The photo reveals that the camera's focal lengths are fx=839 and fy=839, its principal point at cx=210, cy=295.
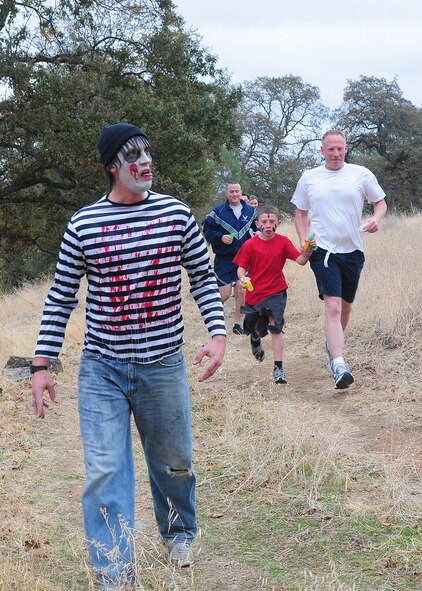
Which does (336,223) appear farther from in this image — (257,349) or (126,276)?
(126,276)

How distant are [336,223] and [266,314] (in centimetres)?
134

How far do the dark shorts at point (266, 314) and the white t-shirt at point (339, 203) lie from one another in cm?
99

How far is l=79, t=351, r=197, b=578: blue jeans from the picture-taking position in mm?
3461

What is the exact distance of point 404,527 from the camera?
411 centimetres

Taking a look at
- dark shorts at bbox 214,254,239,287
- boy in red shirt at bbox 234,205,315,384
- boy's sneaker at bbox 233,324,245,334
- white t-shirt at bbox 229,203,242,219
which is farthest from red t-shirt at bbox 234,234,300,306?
boy's sneaker at bbox 233,324,245,334

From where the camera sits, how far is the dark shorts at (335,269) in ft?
23.8

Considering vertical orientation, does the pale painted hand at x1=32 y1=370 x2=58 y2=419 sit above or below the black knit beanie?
below

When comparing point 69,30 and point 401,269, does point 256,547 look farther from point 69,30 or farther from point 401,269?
point 69,30

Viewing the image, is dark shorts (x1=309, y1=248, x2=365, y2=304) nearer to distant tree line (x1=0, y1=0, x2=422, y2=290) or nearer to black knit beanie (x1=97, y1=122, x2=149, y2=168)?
black knit beanie (x1=97, y1=122, x2=149, y2=168)

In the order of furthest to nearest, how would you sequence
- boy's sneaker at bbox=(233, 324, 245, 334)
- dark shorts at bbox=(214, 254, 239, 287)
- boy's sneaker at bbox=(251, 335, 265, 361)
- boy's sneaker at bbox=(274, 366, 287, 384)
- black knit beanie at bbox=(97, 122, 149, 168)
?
boy's sneaker at bbox=(233, 324, 245, 334) → dark shorts at bbox=(214, 254, 239, 287) → boy's sneaker at bbox=(251, 335, 265, 361) → boy's sneaker at bbox=(274, 366, 287, 384) → black knit beanie at bbox=(97, 122, 149, 168)

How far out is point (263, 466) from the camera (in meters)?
5.07

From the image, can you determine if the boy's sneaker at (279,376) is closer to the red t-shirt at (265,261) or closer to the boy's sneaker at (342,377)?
the red t-shirt at (265,261)

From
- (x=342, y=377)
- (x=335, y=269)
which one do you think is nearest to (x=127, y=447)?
(x=342, y=377)

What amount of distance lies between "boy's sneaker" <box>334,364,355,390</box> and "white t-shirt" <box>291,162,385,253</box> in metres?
1.02
